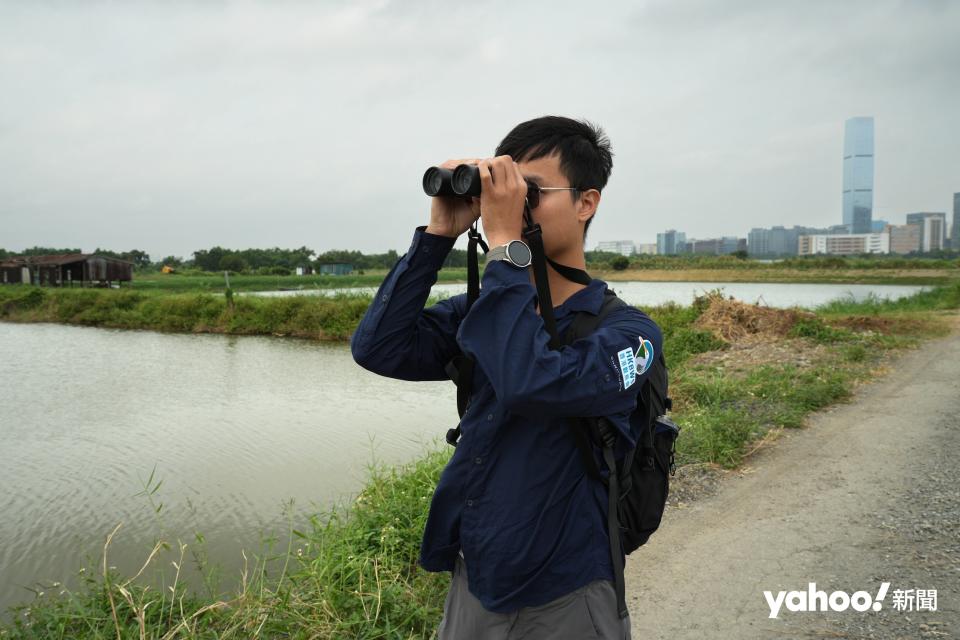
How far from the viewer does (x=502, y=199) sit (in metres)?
0.99

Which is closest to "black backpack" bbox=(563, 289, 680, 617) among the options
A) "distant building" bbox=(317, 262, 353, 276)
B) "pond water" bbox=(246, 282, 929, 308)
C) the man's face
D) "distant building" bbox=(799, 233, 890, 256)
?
the man's face

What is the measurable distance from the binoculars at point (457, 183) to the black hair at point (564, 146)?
76 millimetres

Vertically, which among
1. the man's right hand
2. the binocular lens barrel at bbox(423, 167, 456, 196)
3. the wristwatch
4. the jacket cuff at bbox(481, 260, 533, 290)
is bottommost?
the jacket cuff at bbox(481, 260, 533, 290)

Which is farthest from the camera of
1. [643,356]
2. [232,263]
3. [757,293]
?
[232,263]

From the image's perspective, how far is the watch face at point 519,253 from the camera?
3.15ft

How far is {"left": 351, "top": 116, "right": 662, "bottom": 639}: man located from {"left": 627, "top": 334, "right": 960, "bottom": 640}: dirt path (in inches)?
57.4

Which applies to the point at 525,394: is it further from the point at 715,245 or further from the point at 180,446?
the point at 715,245

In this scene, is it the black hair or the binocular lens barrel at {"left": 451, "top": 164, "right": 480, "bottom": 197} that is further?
the black hair

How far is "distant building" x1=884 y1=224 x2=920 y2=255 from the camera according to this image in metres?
73.6

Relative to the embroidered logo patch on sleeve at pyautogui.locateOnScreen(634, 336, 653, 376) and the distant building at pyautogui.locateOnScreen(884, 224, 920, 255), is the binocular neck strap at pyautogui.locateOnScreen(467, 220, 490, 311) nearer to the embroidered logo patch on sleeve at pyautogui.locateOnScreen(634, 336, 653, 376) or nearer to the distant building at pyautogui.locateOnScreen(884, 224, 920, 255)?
the embroidered logo patch on sleeve at pyautogui.locateOnScreen(634, 336, 653, 376)

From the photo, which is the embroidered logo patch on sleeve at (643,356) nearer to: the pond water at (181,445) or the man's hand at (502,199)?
the man's hand at (502,199)

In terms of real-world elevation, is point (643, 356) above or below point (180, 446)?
above

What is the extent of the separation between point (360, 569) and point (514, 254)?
6.44ft

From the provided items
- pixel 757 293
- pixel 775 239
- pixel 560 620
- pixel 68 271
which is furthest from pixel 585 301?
pixel 775 239
